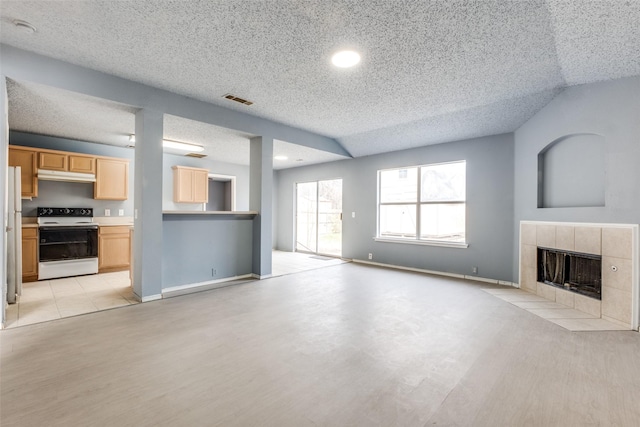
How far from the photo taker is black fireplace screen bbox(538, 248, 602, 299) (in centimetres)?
342

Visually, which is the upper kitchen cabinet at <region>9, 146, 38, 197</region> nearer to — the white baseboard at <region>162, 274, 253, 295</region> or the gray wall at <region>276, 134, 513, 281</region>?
the white baseboard at <region>162, 274, 253, 295</region>

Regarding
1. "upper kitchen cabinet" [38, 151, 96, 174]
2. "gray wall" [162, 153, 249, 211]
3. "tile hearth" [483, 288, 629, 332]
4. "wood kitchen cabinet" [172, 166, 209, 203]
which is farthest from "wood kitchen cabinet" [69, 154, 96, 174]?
"tile hearth" [483, 288, 629, 332]

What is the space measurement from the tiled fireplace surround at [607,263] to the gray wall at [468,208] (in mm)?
850

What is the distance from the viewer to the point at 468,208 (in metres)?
5.24

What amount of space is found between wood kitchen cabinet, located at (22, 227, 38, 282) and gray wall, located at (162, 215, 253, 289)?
2.44 m

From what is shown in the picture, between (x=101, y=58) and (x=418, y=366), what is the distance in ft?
13.7

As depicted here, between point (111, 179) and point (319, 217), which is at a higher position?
point (111, 179)

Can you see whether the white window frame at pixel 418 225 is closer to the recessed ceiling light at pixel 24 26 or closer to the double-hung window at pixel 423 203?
the double-hung window at pixel 423 203

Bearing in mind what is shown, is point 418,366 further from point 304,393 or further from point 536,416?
point 304,393

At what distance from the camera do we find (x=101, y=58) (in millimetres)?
2996

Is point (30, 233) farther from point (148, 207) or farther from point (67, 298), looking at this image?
point (148, 207)

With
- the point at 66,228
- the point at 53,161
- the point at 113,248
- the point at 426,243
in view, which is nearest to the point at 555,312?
the point at 426,243

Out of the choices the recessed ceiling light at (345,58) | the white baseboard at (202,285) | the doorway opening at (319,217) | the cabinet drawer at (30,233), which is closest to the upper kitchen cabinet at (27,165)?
the cabinet drawer at (30,233)

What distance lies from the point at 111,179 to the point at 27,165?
1156 mm
